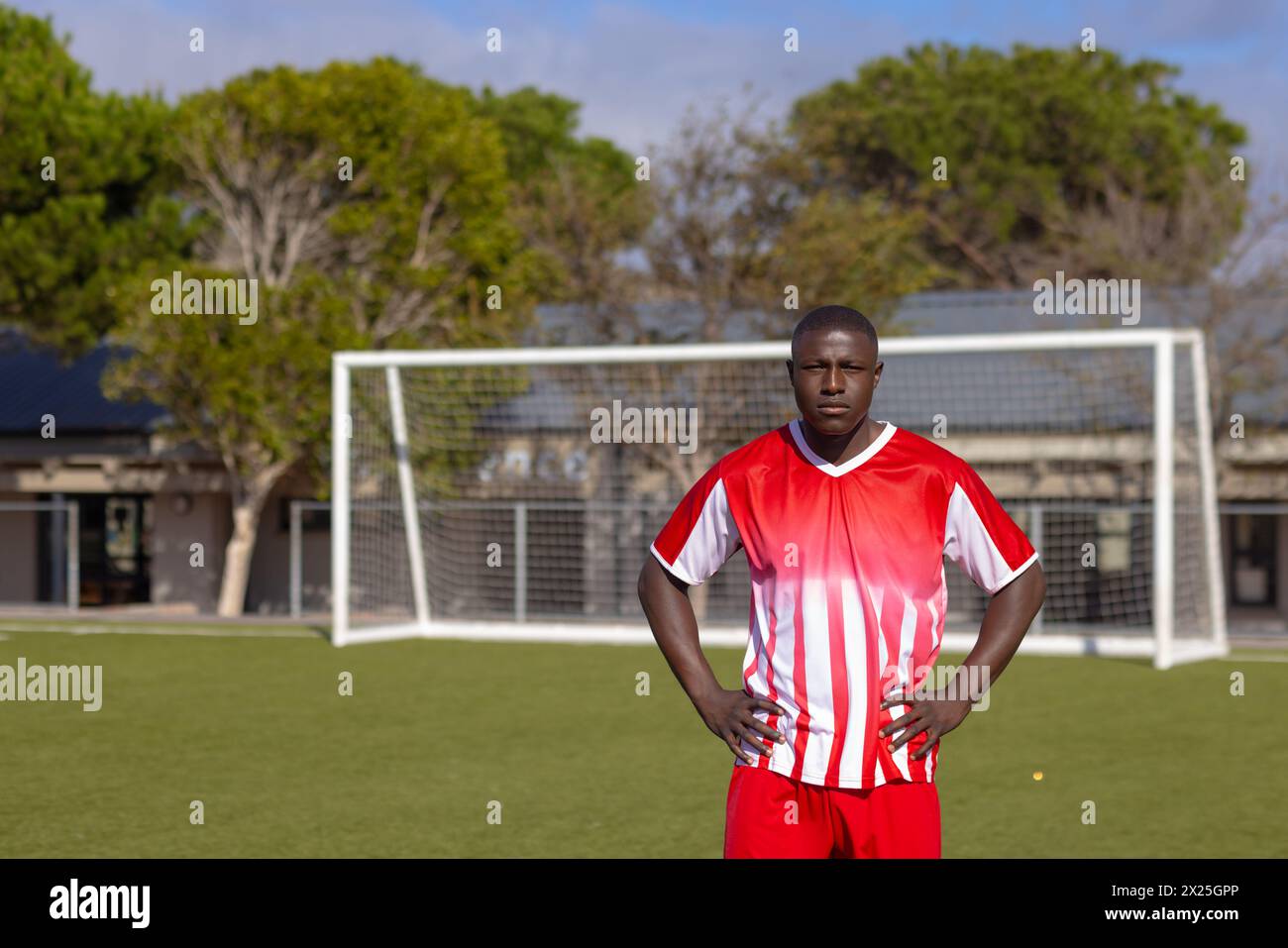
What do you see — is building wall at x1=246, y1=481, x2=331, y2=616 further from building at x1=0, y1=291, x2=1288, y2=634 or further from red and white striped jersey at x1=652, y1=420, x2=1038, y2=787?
red and white striped jersey at x1=652, y1=420, x2=1038, y2=787

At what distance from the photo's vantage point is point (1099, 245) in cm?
2761

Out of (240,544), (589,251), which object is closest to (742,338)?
(589,251)

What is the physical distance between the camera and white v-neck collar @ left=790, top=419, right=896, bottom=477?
3.57m

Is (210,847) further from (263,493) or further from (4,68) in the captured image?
(4,68)

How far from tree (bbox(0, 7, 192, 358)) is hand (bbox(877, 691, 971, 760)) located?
2181cm

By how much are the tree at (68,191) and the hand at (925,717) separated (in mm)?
21815

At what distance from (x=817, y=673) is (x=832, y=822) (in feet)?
1.11

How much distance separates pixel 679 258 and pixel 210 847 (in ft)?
65.8

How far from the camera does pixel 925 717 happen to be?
3482 millimetres

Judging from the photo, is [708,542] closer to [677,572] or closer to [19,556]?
[677,572]

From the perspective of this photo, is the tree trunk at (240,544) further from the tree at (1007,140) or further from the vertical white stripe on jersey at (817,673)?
the vertical white stripe on jersey at (817,673)

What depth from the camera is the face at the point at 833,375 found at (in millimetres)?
3400

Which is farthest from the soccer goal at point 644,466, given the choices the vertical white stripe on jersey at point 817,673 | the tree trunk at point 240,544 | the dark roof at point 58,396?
the vertical white stripe on jersey at point 817,673

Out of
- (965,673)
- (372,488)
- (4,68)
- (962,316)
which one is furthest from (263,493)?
(965,673)
